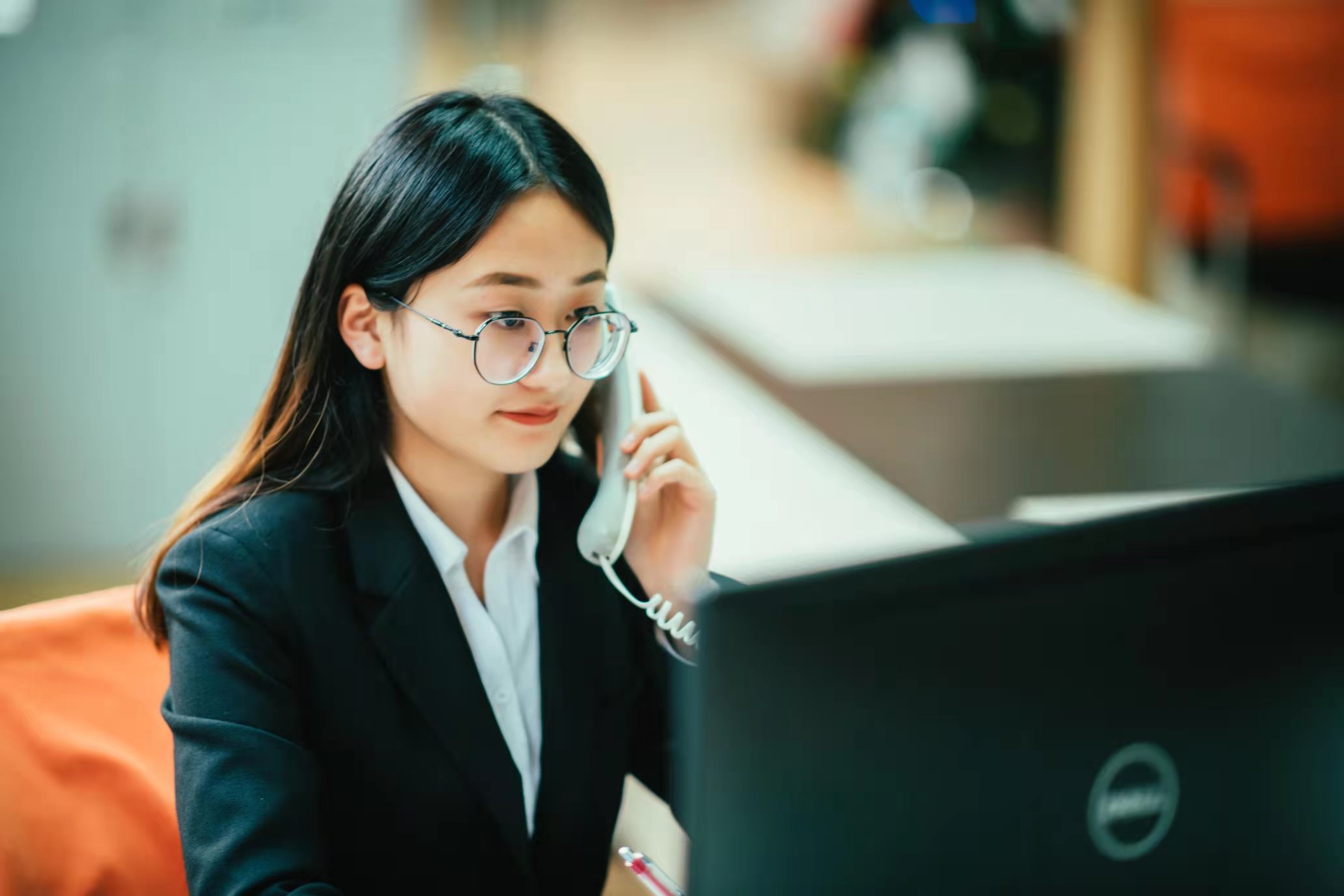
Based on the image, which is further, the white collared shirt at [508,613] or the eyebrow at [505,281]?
the white collared shirt at [508,613]

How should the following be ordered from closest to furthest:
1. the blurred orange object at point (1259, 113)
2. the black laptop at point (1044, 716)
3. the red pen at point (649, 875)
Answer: the black laptop at point (1044, 716)
the red pen at point (649, 875)
the blurred orange object at point (1259, 113)

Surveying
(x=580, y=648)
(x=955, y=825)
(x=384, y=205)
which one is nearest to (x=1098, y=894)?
(x=955, y=825)

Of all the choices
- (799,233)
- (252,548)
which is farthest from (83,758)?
(799,233)

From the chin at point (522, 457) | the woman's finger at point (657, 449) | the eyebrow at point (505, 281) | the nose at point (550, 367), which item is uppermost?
the eyebrow at point (505, 281)

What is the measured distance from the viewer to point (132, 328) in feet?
→ 12.0

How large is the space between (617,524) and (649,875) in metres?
0.43

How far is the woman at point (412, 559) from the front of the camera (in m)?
0.96

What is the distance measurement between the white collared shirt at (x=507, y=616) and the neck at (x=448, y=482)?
1 centimetres

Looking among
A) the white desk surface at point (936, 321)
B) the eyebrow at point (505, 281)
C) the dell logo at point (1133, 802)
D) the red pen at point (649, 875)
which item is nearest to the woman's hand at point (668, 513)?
the eyebrow at point (505, 281)

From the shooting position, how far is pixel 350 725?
3.31ft

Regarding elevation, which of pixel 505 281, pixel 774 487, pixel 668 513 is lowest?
pixel 774 487

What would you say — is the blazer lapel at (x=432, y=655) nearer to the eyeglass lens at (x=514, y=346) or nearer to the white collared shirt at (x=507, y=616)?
the white collared shirt at (x=507, y=616)

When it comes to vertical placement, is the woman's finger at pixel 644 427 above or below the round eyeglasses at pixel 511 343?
below

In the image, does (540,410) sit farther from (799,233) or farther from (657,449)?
(799,233)
